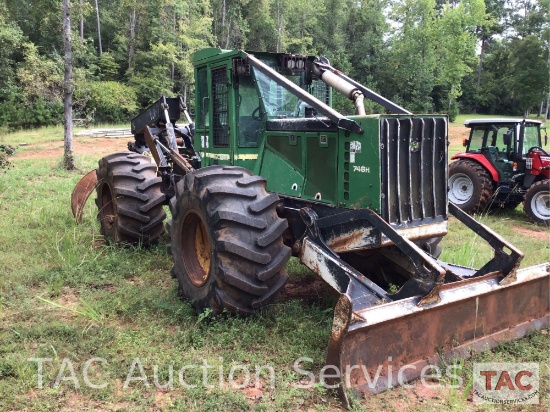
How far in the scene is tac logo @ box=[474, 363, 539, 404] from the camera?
135 inches

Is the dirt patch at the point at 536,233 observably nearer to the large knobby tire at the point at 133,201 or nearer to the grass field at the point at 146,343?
the grass field at the point at 146,343

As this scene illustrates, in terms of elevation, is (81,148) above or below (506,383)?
above

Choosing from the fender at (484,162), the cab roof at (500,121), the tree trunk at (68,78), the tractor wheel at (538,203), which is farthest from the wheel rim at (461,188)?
the tree trunk at (68,78)

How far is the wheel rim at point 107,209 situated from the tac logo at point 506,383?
205 inches

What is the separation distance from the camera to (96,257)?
597cm

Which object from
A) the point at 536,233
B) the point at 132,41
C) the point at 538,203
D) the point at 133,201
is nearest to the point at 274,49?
the point at 132,41

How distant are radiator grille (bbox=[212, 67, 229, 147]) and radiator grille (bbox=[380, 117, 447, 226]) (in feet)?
6.85

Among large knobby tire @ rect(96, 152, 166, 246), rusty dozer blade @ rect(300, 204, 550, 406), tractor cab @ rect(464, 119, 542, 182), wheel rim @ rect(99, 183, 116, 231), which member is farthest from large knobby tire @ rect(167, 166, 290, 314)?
tractor cab @ rect(464, 119, 542, 182)

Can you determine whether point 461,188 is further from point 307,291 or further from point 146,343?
point 146,343

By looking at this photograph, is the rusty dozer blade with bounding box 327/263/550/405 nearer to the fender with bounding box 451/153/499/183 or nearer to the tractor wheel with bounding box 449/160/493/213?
the tractor wheel with bounding box 449/160/493/213

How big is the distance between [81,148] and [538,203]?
17.7m

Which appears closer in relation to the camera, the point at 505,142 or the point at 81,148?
the point at 505,142

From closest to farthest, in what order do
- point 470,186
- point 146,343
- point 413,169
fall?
point 146,343 < point 413,169 < point 470,186

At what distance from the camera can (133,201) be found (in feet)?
21.0
